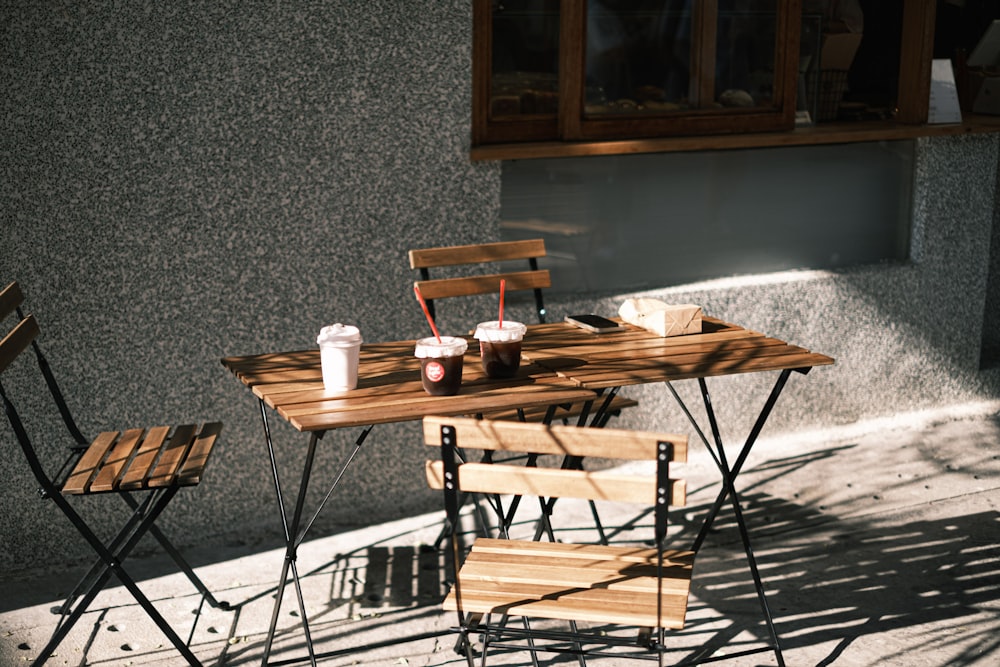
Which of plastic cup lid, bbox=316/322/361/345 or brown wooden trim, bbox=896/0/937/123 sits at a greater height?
brown wooden trim, bbox=896/0/937/123

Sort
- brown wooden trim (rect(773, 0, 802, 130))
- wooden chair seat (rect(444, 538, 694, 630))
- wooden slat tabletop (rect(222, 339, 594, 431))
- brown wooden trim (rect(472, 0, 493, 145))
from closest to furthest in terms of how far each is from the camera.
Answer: wooden chair seat (rect(444, 538, 694, 630)) < wooden slat tabletop (rect(222, 339, 594, 431)) < brown wooden trim (rect(472, 0, 493, 145)) < brown wooden trim (rect(773, 0, 802, 130))

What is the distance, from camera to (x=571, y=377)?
137 inches

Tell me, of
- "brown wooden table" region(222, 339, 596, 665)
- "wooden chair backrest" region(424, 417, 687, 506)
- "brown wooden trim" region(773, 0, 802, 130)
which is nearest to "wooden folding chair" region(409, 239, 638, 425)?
"brown wooden table" region(222, 339, 596, 665)

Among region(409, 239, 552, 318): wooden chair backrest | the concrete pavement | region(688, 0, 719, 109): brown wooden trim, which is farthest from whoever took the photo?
region(688, 0, 719, 109): brown wooden trim

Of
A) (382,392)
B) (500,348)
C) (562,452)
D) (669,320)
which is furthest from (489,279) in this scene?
(562,452)

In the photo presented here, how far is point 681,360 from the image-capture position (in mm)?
3633

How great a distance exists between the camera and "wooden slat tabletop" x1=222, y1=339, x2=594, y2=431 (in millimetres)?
3178

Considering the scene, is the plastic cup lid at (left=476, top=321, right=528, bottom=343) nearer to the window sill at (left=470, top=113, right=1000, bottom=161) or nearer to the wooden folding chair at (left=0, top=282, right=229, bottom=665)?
the wooden folding chair at (left=0, top=282, right=229, bottom=665)

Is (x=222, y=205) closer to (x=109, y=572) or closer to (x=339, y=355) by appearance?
(x=339, y=355)

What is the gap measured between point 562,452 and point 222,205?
2.26 metres

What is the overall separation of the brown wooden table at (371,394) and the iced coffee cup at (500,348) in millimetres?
33

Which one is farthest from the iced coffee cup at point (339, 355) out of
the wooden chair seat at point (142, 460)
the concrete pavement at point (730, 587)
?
the concrete pavement at point (730, 587)

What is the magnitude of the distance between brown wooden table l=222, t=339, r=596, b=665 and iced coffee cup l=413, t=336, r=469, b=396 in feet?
0.09

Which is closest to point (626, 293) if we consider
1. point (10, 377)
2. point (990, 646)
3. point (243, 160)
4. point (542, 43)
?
point (542, 43)
